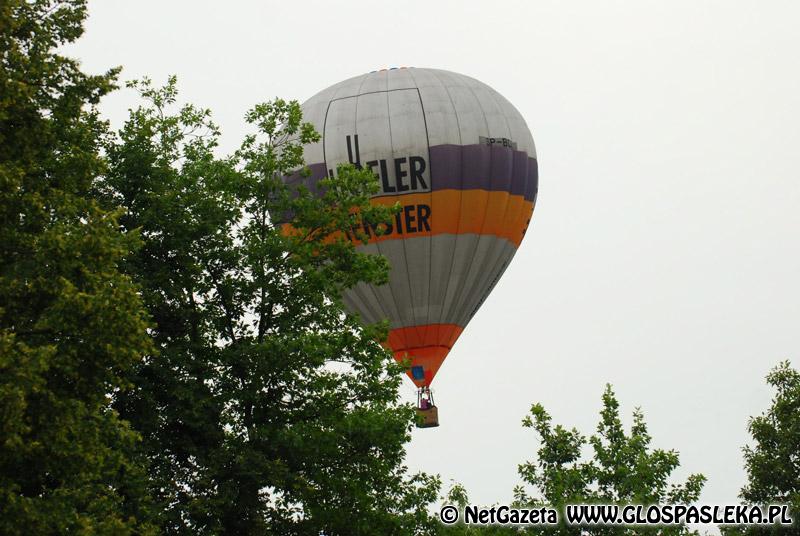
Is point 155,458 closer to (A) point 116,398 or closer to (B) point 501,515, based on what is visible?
(A) point 116,398

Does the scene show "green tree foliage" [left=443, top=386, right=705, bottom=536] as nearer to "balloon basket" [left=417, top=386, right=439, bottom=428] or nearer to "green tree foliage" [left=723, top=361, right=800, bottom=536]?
"green tree foliage" [left=723, top=361, right=800, bottom=536]

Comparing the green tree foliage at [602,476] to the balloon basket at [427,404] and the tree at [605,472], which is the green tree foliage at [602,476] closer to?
the tree at [605,472]

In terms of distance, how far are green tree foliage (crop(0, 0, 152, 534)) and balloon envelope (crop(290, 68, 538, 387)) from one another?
22.7m

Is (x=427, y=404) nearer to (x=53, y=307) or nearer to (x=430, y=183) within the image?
(x=430, y=183)

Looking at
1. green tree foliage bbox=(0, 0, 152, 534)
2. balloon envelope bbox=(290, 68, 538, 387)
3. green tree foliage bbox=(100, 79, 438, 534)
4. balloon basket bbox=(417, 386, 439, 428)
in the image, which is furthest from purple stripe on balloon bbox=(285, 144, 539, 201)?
green tree foliage bbox=(0, 0, 152, 534)

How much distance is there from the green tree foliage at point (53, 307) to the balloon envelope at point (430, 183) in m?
22.7

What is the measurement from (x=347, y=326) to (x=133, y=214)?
4.89m

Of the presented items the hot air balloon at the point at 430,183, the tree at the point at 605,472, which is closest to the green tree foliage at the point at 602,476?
the tree at the point at 605,472

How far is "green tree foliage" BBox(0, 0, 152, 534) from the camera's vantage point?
16094 millimetres

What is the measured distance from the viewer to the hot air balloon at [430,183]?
4244 cm

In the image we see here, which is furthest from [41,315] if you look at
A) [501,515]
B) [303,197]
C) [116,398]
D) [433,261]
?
[433,261]

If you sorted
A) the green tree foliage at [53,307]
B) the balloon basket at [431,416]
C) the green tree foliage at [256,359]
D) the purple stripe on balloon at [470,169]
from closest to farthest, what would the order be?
1. the green tree foliage at [53,307]
2. the green tree foliage at [256,359]
3. the purple stripe on balloon at [470,169]
4. the balloon basket at [431,416]

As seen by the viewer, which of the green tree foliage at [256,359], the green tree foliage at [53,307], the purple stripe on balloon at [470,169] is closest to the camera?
the green tree foliage at [53,307]

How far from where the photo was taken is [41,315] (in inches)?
668
